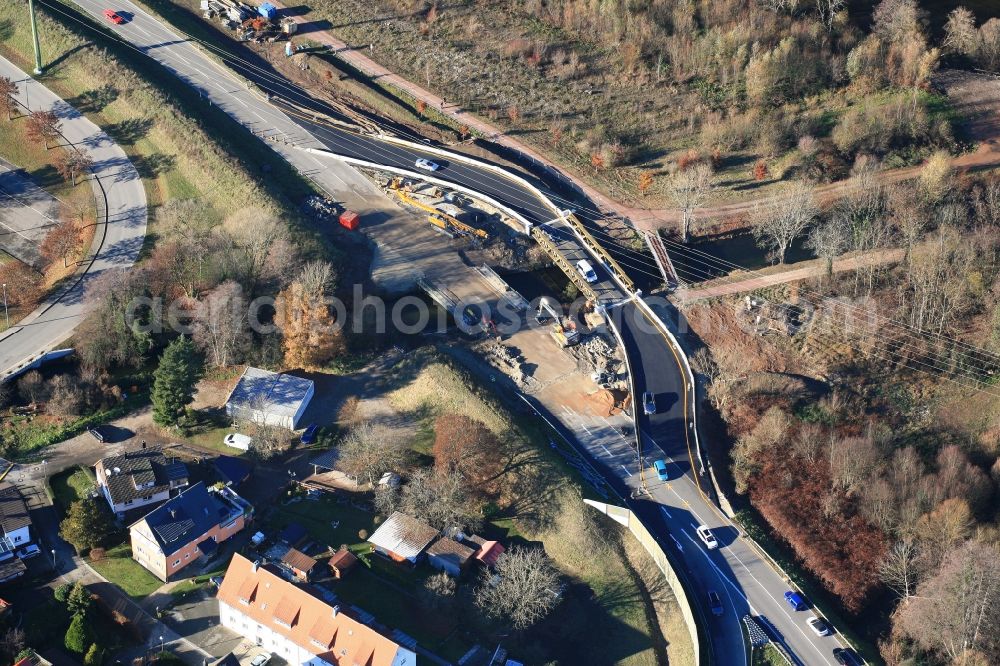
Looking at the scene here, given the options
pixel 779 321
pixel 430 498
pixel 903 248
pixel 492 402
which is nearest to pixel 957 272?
pixel 903 248

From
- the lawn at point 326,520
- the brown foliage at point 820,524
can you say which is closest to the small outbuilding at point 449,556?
the lawn at point 326,520

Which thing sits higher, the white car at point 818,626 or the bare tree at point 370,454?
the bare tree at point 370,454

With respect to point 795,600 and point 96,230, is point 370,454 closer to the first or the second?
point 795,600

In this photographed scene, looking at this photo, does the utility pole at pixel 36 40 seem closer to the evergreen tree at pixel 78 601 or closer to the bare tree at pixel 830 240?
the evergreen tree at pixel 78 601

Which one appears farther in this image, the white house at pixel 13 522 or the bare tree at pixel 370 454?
the bare tree at pixel 370 454

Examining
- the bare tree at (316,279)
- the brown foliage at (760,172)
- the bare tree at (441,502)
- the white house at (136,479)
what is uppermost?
the brown foliage at (760,172)

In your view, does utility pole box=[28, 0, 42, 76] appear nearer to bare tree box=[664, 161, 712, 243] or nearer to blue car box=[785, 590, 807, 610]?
bare tree box=[664, 161, 712, 243]

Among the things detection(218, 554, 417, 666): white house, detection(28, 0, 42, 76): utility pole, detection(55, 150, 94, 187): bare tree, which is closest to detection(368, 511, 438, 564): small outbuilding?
detection(218, 554, 417, 666): white house

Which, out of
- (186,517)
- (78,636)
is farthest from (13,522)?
(186,517)
